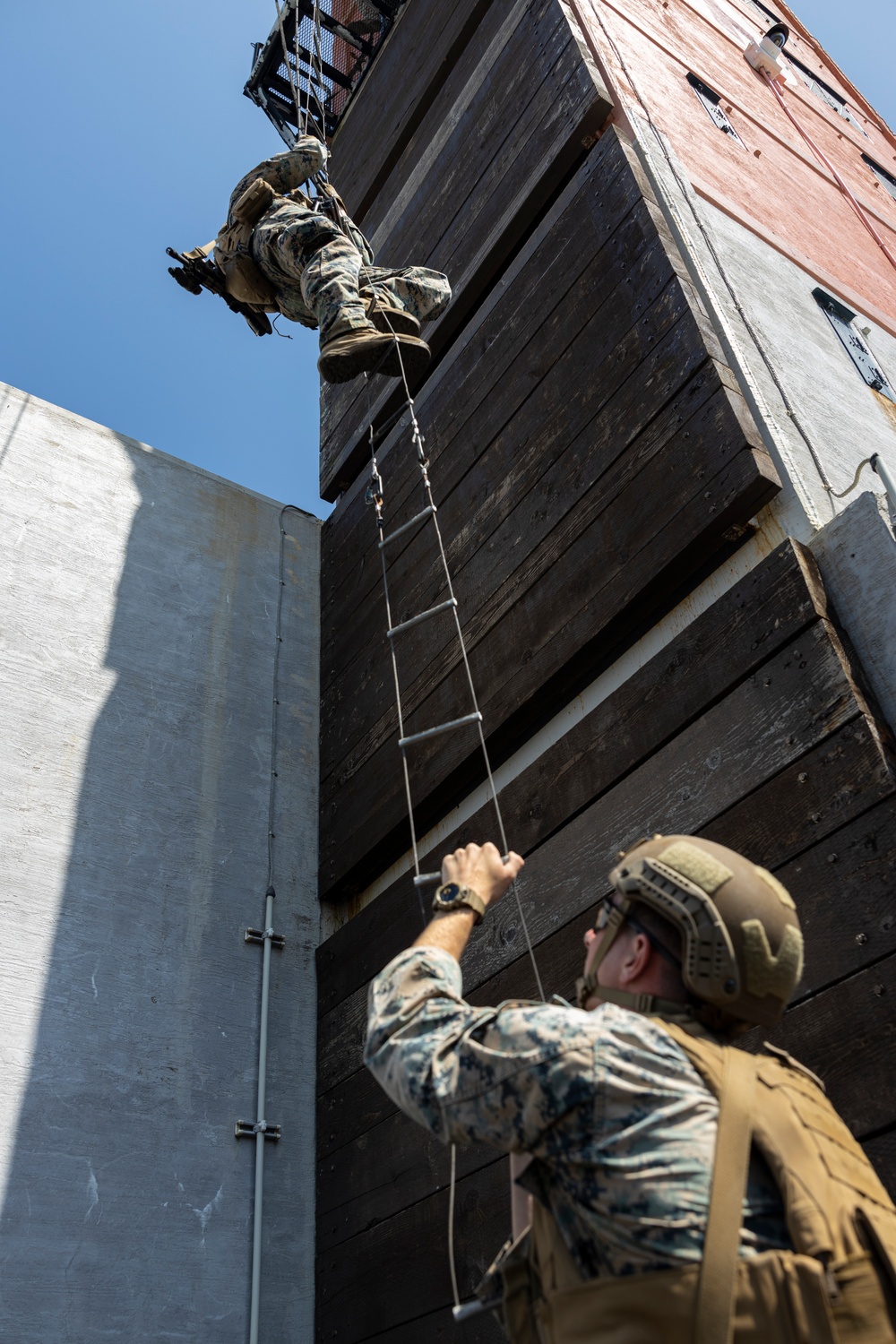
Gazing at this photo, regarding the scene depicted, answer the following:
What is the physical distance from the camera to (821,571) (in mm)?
3154

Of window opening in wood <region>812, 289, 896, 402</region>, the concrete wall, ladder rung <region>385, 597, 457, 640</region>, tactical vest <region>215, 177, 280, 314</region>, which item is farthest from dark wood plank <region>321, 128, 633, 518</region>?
ladder rung <region>385, 597, 457, 640</region>

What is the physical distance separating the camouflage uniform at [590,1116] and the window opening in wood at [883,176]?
9.89 meters

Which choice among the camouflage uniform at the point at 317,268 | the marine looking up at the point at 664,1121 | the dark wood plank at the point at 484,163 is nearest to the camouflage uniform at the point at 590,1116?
the marine looking up at the point at 664,1121

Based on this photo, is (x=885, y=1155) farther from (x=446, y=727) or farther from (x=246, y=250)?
(x=246, y=250)

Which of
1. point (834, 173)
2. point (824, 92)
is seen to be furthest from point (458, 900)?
point (824, 92)

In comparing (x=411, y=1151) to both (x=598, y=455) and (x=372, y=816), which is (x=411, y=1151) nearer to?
(x=372, y=816)

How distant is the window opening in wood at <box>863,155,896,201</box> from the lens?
32.0 feet

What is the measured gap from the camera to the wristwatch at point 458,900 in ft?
6.95

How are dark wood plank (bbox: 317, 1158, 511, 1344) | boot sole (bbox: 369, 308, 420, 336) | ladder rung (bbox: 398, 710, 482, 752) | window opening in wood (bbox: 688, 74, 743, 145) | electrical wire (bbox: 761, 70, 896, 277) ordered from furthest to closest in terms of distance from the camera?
electrical wire (bbox: 761, 70, 896, 277)
window opening in wood (bbox: 688, 74, 743, 145)
boot sole (bbox: 369, 308, 420, 336)
ladder rung (bbox: 398, 710, 482, 752)
dark wood plank (bbox: 317, 1158, 511, 1344)

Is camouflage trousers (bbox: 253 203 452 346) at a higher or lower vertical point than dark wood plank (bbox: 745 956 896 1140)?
lower

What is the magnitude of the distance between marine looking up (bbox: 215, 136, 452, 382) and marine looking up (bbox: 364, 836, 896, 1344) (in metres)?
3.35

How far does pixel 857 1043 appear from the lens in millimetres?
2498

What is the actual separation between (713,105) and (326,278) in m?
3.40

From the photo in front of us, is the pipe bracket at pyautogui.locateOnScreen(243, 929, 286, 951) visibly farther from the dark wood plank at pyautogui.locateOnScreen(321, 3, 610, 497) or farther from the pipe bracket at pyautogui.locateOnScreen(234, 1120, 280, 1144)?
the dark wood plank at pyautogui.locateOnScreen(321, 3, 610, 497)
